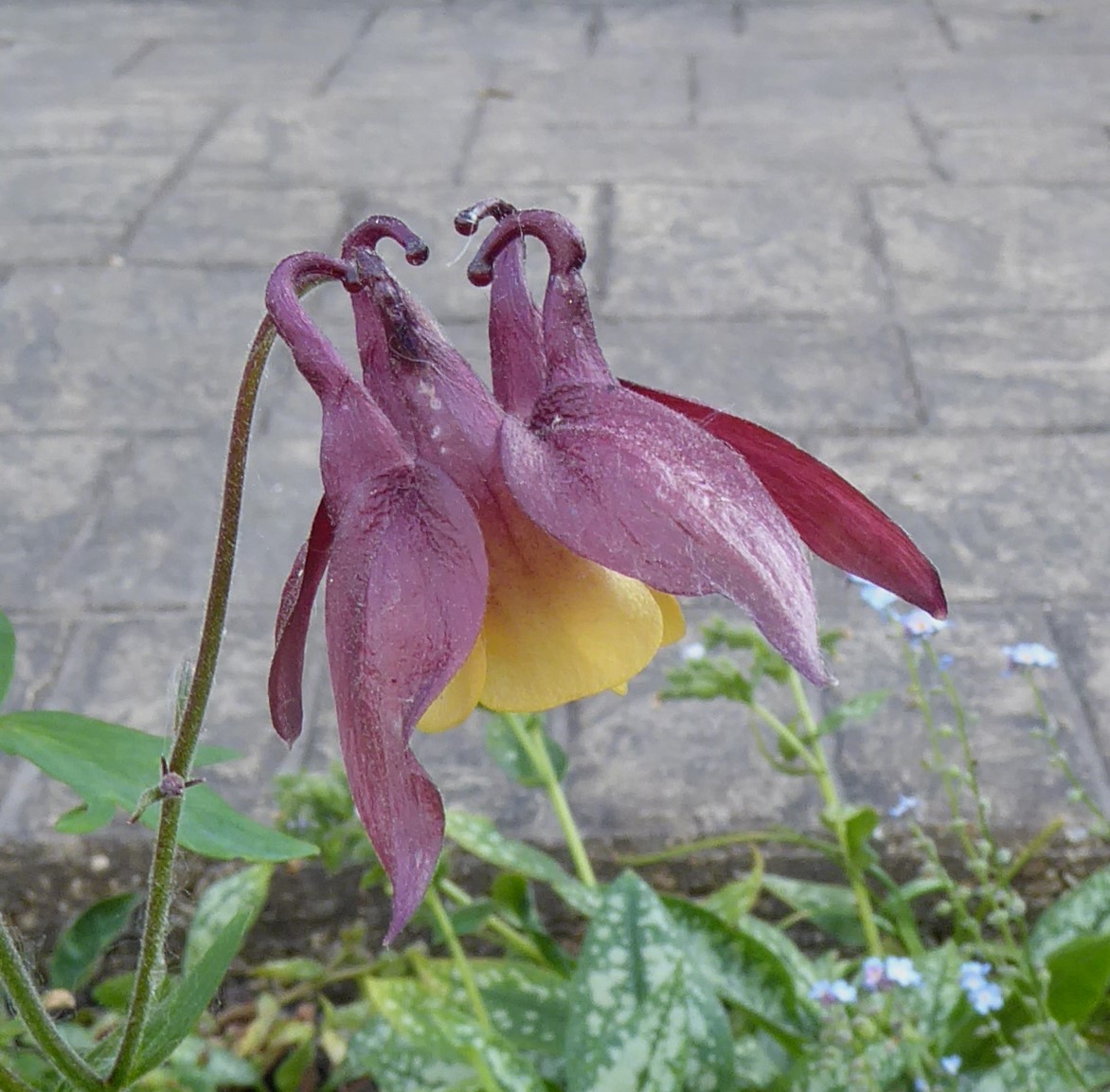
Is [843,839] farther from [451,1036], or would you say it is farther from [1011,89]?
[1011,89]

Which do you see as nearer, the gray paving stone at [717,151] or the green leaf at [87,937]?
the green leaf at [87,937]

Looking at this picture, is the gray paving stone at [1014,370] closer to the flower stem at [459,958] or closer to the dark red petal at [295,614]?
the flower stem at [459,958]

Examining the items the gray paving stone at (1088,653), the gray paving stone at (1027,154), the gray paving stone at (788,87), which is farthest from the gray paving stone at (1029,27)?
the gray paving stone at (1088,653)

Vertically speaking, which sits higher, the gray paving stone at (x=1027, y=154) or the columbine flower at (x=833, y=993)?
the columbine flower at (x=833, y=993)

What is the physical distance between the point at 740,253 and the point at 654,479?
91.0 inches

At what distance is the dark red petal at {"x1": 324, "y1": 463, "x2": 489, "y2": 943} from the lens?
0.47m

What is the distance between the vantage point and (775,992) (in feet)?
3.73

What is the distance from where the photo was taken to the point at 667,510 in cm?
48

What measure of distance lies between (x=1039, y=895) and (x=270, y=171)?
2288 mm

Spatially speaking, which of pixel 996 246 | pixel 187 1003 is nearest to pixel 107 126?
pixel 996 246

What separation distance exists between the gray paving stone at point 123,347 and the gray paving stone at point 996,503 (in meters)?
1.00

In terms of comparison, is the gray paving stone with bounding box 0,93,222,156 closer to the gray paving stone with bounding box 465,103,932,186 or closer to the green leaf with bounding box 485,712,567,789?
the gray paving stone with bounding box 465,103,932,186

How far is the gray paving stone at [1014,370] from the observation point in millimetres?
2213

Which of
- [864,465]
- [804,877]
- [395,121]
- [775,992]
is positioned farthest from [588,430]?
[395,121]
